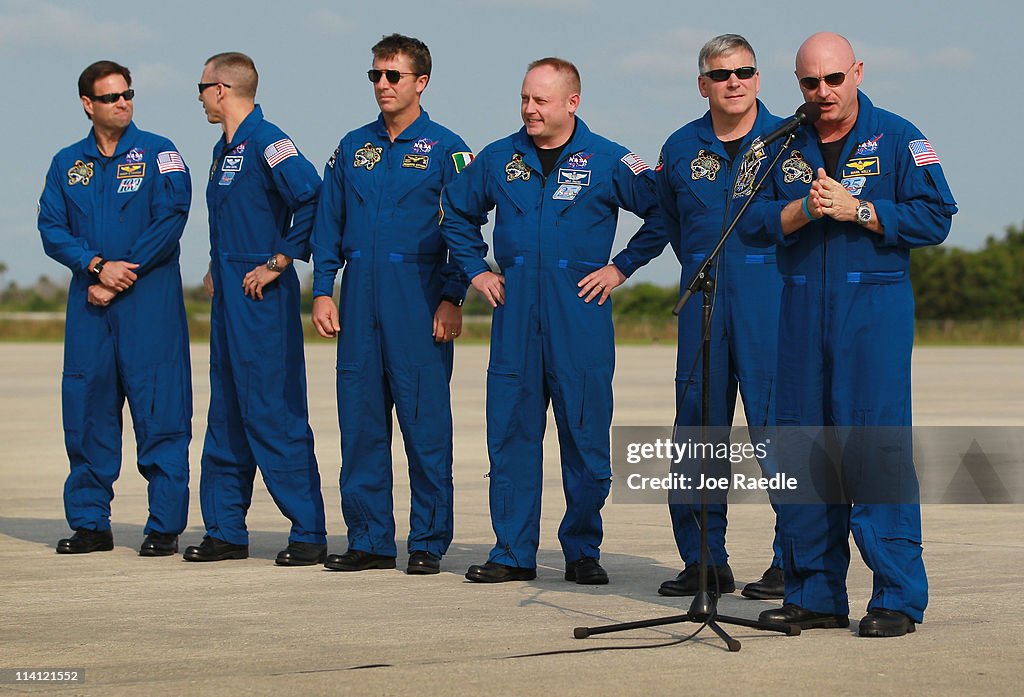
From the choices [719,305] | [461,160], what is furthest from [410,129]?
[719,305]

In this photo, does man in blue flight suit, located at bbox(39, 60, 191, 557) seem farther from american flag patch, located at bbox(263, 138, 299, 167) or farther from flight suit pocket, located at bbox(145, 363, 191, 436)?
american flag patch, located at bbox(263, 138, 299, 167)

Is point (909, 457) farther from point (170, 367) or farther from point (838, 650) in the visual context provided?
point (170, 367)

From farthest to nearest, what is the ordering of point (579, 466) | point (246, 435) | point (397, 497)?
point (397, 497), point (246, 435), point (579, 466)

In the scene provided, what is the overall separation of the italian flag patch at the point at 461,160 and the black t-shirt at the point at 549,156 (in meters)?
0.42

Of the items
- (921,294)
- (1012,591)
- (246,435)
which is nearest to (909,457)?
(1012,591)

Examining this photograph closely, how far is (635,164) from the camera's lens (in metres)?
7.64

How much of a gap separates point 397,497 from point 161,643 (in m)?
5.37

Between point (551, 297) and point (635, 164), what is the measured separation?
0.75 meters

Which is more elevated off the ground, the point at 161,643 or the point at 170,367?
the point at 170,367

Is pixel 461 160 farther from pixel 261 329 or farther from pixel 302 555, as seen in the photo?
pixel 302 555

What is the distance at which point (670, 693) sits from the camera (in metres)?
4.95

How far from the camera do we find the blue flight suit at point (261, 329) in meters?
8.28

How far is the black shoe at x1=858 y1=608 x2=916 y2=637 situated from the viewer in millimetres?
5859

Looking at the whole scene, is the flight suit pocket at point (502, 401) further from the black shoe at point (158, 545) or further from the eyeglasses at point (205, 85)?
the eyeglasses at point (205, 85)
